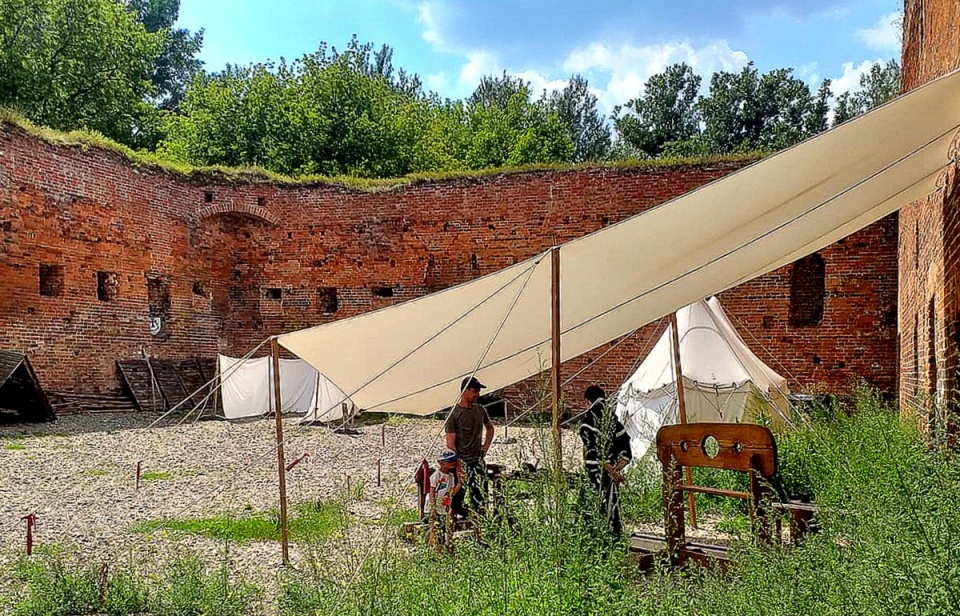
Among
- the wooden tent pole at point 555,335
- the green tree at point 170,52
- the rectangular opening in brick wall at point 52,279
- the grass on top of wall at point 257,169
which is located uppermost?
the green tree at point 170,52

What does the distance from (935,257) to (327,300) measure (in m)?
11.9

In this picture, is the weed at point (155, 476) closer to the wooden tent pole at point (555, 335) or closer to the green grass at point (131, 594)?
the green grass at point (131, 594)

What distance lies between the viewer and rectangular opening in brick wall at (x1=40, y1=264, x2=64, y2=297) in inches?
Answer: 475

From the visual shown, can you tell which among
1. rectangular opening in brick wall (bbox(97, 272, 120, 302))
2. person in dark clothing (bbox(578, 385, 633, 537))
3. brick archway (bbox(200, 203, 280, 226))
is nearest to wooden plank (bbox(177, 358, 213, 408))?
rectangular opening in brick wall (bbox(97, 272, 120, 302))

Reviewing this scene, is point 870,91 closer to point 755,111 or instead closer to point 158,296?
point 755,111

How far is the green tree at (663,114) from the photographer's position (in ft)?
95.2

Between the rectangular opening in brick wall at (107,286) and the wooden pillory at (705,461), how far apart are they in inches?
455

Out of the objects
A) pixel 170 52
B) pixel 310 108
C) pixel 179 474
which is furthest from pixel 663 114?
pixel 179 474

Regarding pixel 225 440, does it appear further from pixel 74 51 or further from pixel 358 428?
pixel 74 51

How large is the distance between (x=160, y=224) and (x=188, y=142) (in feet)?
31.5

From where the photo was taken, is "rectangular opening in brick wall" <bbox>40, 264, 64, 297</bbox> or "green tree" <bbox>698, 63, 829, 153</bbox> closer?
"rectangular opening in brick wall" <bbox>40, 264, 64, 297</bbox>

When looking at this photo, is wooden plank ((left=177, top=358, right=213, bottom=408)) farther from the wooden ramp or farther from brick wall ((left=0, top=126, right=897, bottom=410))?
brick wall ((left=0, top=126, right=897, bottom=410))

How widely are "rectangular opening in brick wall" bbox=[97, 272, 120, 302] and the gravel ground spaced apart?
215 centimetres

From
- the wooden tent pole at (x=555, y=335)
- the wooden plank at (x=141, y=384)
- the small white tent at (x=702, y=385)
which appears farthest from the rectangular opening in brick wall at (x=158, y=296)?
the wooden tent pole at (x=555, y=335)
